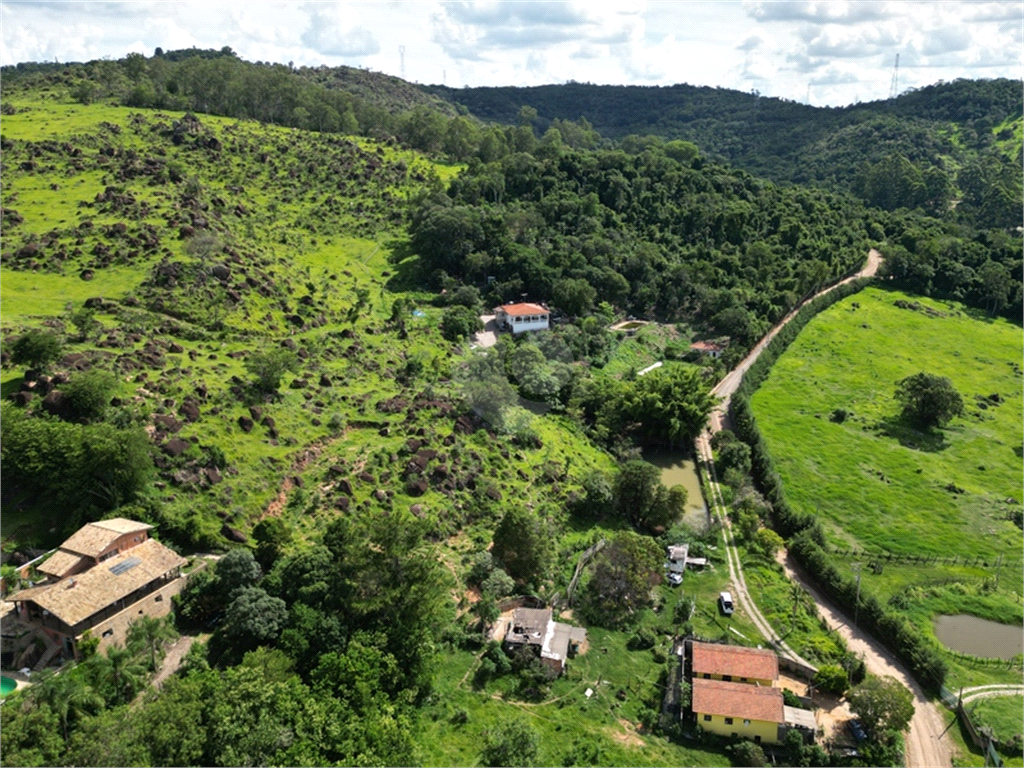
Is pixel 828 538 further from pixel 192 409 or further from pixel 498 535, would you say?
pixel 192 409

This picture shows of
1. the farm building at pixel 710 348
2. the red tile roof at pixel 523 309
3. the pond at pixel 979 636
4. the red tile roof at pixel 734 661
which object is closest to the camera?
the red tile roof at pixel 734 661

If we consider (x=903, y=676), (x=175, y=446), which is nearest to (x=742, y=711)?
(x=903, y=676)

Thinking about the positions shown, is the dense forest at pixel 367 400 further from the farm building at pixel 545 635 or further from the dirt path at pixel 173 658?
the farm building at pixel 545 635

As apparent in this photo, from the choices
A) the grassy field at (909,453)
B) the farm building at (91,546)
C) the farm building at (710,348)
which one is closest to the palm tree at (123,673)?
the farm building at (91,546)

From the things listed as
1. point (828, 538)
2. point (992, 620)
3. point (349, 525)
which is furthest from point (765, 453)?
point (349, 525)

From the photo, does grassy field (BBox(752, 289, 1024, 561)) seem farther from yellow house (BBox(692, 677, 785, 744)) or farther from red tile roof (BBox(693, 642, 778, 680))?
yellow house (BBox(692, 677, 785, 744))

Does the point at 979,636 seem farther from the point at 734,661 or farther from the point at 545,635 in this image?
the point at 545,635
